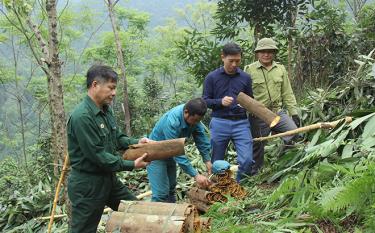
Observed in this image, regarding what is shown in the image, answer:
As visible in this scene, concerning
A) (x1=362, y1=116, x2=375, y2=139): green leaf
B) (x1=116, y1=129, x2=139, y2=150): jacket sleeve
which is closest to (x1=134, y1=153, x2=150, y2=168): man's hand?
(x1=116, y1=129, x2=139, y2=150): jacket sleeve

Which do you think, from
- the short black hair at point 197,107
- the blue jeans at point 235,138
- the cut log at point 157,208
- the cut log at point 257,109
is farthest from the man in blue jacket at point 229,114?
the cut log at point 157,208

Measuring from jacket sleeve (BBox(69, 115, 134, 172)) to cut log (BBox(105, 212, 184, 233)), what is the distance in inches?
18.4

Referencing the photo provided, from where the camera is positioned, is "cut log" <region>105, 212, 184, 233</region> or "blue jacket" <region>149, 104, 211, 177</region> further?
"blue jacket" <region>149, 104, 211, 177</region>

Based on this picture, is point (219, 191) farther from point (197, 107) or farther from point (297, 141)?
point (297, 141)

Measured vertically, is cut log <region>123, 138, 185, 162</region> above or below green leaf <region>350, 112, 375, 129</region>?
above

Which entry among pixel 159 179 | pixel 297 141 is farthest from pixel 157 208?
pixel 297 141

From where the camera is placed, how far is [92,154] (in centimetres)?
371

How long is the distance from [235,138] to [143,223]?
2.29 m

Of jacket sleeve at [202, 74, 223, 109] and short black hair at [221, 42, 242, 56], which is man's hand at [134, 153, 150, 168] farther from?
short black hair at [221, 42, 242, 56]

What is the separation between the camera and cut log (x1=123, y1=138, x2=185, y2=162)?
435cm

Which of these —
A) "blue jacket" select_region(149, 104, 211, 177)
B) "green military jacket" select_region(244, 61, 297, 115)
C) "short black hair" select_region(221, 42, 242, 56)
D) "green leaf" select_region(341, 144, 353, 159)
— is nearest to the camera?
"green leaf" select_region(341, 144, 353, 159)

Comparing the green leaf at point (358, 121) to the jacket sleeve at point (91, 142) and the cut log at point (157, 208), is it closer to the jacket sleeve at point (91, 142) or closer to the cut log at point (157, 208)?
the cut log at point (157, 208)

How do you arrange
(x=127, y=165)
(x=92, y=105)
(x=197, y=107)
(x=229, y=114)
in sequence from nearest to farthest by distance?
1. (x=92, y=105)
2. (x=127, y=165)
3. (x=197, y=107)
4. (x=229, y=114)

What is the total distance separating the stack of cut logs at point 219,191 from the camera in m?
5.09
